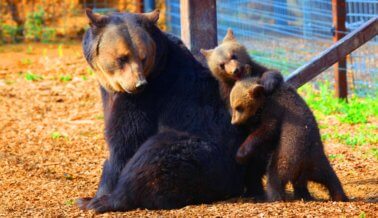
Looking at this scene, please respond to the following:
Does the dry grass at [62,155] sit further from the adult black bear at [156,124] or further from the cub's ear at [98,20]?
the cub's ear at [98,20]

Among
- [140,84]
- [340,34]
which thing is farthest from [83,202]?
[340,34]

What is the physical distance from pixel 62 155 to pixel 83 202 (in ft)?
7.94

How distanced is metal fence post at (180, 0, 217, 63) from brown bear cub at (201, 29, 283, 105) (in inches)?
43.7

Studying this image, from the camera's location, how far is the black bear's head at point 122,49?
21.1 ft

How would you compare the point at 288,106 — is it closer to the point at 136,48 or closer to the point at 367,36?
the point at 136,48

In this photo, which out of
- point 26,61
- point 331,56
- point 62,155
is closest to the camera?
point 331,56

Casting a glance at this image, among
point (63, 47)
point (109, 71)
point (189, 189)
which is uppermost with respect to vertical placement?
point (109, 71)

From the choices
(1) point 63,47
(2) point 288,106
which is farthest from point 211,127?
(1) point 63,47

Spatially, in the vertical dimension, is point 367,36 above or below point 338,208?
above

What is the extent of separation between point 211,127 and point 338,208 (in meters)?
1.24

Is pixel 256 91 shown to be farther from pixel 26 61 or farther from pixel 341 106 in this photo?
pixel 26 61

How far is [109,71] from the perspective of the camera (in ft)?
21.6

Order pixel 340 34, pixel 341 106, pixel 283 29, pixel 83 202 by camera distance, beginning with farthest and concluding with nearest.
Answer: pixel 283 29, pixel 340 34, pixel 341 106, pixel 83 202

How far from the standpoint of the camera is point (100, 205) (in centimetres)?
656
